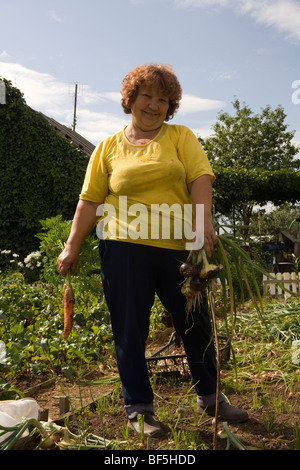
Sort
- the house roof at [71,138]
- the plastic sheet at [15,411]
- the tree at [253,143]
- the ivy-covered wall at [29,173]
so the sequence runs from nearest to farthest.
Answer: the plastic sheet at [15,411] → the ivy-covered wall at [29,173] → the house roof at [71,138] → the tree at [253,143]

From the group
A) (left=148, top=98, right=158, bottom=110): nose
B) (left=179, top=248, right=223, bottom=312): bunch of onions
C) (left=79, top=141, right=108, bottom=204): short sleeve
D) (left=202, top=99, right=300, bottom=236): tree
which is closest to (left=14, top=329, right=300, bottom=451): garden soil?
(left=179, top=248, right=223, bottom=312): bunch of onions

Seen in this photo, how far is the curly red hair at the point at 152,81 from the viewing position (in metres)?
2.22

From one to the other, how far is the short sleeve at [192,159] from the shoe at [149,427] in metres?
1.13

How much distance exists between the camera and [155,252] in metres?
2.20

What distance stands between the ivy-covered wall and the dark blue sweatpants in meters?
8.21

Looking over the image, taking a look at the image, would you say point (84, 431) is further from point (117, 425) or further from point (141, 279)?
point (141, 279)

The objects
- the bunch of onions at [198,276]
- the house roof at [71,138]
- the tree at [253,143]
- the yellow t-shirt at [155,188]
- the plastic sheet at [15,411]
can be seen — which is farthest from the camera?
the tree at [253,143]

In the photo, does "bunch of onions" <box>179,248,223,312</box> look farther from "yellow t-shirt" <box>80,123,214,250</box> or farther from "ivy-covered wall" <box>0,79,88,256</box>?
"ivy-covered wall" <box>0,79,88,256</box>

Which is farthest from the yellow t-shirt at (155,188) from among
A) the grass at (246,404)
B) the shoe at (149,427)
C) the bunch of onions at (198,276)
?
the shoe at (149,427)

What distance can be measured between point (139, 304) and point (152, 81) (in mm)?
1046

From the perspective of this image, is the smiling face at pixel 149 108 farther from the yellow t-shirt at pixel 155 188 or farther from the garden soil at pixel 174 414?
the garden soil at pixel 174 414

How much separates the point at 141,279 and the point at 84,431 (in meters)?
0.74

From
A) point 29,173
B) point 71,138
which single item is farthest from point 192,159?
point 71,138

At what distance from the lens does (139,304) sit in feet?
7.25
